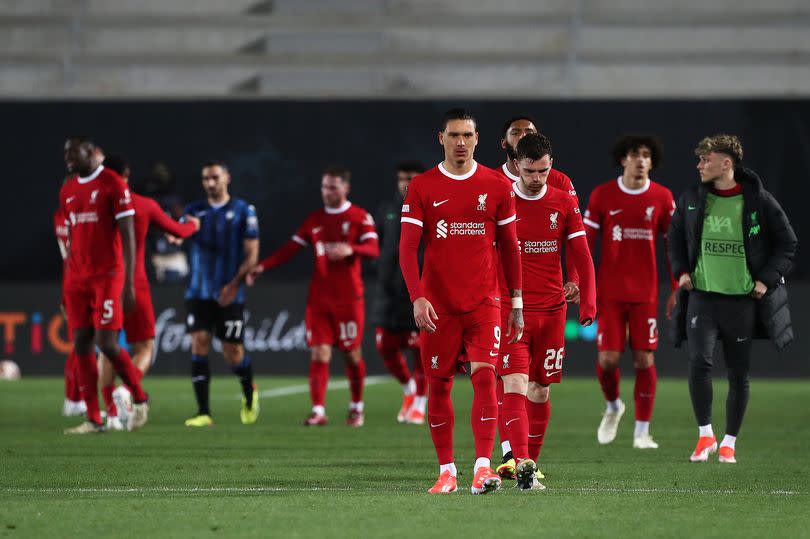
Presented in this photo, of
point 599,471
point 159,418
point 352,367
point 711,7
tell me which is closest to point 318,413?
point 352,367

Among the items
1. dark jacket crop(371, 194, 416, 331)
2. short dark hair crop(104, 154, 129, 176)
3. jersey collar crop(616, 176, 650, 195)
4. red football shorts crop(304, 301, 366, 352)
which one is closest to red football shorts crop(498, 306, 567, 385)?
jersey collar crop(616, 176, 650, 195)

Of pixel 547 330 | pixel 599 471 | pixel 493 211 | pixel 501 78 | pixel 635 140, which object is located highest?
pixel 501 78

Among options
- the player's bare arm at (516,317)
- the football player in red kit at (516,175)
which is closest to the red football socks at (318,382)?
the football player in red kit at (516,175)

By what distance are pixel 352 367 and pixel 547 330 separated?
530 centimetres

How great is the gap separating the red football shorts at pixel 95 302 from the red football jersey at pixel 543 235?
13.8 ft

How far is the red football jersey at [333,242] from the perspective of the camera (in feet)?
44.2

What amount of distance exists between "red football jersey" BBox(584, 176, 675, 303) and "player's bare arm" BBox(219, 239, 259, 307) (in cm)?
310

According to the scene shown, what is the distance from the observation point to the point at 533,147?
8.11 m

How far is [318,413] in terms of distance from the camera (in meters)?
13.2

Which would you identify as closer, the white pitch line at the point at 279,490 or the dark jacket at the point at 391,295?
the white pitch line at the point at 279,490

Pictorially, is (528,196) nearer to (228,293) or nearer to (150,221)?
(228,293)

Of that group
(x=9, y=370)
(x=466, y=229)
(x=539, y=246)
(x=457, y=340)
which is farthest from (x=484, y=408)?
(x=9, y=370)

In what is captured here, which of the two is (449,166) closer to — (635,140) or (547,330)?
(547,330)

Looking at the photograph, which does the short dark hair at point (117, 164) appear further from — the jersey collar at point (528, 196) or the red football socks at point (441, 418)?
the red football socks at point (441, 418)
